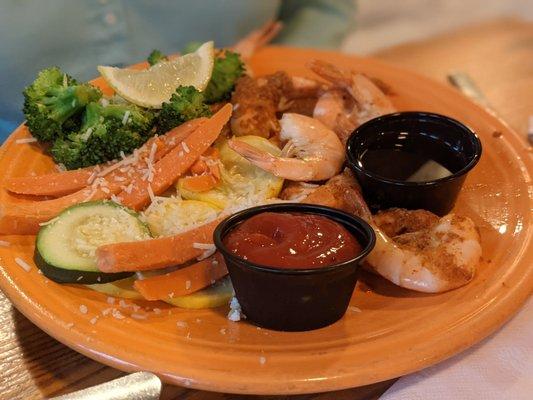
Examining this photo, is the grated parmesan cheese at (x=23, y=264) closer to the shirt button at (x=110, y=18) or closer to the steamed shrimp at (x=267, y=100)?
the steamed shrimp at (x=267, y=100)

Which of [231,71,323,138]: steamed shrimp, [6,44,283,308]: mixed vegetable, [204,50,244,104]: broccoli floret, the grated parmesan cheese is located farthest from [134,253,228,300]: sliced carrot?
[204,50,244,104]: broccoli floret

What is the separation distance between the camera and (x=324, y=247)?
4.76 ft

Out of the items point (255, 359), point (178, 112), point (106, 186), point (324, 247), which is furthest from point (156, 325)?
point (178, 112)

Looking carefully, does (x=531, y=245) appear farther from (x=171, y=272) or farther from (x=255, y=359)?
(x=171, y=272)

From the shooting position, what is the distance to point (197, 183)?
1926mm

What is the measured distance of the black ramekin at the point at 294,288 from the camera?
4.55ft

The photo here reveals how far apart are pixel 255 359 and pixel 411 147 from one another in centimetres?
101

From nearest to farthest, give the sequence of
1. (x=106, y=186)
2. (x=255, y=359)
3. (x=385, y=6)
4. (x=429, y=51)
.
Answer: (x=255, y=359) < (x=106, y=186) < (x=429, y=51) < (x=385, y=6)

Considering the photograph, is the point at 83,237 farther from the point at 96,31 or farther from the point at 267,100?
the point at 96,31

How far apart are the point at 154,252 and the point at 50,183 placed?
0.54 m

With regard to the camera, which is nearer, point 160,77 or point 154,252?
point 154,252

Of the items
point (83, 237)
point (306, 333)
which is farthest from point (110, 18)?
point (306, 333)

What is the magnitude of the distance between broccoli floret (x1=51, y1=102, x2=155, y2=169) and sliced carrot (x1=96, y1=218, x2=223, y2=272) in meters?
0.51

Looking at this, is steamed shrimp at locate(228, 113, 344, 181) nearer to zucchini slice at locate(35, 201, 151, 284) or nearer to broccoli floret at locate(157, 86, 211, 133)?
broccoli floret at locate(157, 86, 211, 133)
